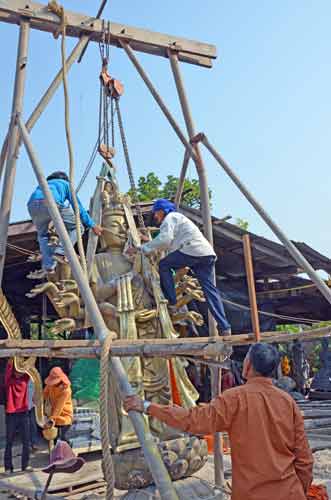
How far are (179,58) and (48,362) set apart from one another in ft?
26.1

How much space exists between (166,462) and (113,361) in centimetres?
180

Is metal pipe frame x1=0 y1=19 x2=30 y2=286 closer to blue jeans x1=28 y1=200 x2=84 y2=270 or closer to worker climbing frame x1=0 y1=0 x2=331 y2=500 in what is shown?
worker climbing frame x1=0 y1=0 x2=331 y2=500

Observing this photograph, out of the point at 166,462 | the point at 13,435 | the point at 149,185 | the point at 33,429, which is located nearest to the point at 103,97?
the point at 166,462

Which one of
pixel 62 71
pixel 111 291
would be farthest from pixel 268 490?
pixel 62 71

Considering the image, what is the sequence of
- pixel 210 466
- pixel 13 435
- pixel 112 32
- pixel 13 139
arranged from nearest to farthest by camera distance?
pixel 13 139 → pixel 112 32 → pixel 210 466 → pixel 13 435

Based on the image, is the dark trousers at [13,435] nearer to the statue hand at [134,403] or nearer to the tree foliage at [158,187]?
the statue hand at [134,403]

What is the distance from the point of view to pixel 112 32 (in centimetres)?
525

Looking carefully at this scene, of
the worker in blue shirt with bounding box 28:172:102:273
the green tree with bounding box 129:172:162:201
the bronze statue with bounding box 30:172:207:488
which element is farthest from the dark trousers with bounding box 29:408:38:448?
the green tree with bounding box 129:172:162:201

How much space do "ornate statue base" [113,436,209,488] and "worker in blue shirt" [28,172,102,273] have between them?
5.99 ft

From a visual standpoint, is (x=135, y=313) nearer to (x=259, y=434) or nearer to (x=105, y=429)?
(x=105, y=429)

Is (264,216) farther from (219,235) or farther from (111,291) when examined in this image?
(219,235)

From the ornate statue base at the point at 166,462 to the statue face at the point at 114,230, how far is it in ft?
6.77

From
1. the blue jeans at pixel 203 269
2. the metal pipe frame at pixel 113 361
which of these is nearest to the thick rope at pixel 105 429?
the metal pipe frame at pixel 113 361

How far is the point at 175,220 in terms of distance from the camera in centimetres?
467
